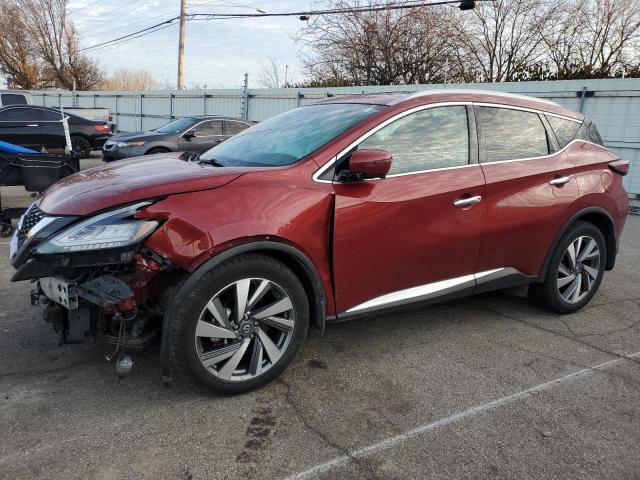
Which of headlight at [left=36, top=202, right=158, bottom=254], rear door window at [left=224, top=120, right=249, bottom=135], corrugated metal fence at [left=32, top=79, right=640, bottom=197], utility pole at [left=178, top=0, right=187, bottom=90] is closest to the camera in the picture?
headlight at [left=36, top=202, right=158, bottom=254]

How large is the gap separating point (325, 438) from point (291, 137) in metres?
1.97

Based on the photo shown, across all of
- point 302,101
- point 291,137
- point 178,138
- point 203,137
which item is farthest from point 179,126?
point 291,137

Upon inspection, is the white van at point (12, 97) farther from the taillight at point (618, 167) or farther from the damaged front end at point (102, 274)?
the taillight at point (618, 167)

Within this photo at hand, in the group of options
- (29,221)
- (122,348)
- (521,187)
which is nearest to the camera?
(122,348)

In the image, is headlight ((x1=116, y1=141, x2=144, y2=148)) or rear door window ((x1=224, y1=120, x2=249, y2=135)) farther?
rear door window ((x1=224, y1=120, x2=249, y2=135))

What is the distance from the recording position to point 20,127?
560 inches

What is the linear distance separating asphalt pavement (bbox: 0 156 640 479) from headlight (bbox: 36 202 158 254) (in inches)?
35.8

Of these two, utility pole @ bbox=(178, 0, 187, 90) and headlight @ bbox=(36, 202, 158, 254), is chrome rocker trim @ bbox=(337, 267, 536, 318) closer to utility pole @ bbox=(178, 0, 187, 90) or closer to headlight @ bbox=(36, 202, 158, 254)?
headlight @ bbox=(36, 202, 158, 254)

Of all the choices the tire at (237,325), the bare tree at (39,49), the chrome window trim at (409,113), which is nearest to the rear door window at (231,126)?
the chrome window trim at (409,113)

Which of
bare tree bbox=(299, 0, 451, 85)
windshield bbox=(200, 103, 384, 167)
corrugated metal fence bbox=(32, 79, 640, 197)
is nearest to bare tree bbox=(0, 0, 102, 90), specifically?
corrugated metal fence bbox=(32, 79, 640, 197)

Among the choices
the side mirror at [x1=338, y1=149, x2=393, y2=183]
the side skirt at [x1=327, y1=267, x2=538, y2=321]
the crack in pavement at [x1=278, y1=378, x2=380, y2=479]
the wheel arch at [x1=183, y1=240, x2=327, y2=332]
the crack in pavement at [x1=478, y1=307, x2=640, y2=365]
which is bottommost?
the crack in pavement at [x1=278, y1=378, x2=380, y2=479]

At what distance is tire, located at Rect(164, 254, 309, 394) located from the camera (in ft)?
8.82

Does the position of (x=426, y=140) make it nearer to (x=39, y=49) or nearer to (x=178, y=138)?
(x=178, y=138)

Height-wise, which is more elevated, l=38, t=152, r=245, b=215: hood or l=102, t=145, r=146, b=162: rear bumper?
l=38, t=152, r=245, b=215: hood
